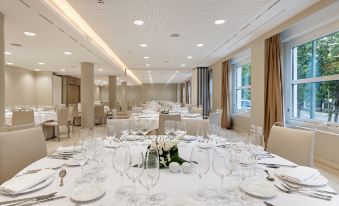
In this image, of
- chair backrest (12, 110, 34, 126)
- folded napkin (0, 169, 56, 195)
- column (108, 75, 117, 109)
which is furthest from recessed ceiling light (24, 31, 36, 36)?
column (108, 75, 117, 109)

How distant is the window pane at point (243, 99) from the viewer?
25.9 ft

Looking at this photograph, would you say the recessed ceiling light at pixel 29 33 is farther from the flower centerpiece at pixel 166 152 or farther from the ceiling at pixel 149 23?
the flower centerpiece at pixel 166 152

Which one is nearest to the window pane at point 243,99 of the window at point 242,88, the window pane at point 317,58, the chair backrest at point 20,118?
the window at point 242,88

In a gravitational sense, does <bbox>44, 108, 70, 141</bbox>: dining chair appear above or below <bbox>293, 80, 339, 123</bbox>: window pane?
below

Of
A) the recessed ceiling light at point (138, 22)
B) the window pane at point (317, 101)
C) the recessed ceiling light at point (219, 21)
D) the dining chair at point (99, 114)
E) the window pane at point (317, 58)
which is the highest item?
the recessed ceiling light at point (219, 21)

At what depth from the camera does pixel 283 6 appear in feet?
12.9

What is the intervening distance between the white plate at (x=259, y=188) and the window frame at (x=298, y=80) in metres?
3.81

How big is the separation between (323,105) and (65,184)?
5055mm

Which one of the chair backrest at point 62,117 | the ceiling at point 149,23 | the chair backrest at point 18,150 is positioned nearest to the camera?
the chair backrest at point 18,150

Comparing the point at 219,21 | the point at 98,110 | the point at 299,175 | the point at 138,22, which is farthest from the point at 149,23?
the point at 98,110

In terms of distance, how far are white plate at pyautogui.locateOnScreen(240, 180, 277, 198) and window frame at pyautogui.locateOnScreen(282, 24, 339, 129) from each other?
12.5ft

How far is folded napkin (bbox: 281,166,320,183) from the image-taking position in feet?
4.26

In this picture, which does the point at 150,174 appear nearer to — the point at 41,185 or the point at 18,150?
the point at 41,185

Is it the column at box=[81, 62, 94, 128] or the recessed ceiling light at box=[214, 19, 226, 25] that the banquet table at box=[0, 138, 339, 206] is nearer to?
the recessed ceiling light at box=[214, 19, 226, 25]
